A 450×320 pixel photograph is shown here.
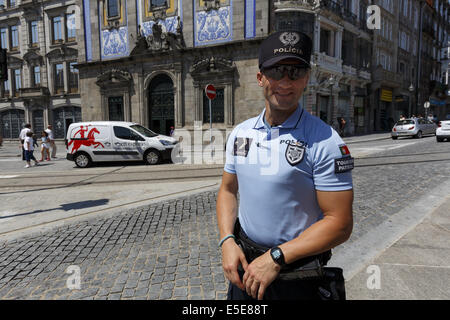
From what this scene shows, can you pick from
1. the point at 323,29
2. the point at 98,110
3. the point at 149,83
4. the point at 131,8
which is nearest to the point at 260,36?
the point at 323,29

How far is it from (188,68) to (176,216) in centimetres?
1683

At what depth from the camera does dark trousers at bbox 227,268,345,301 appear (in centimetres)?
122

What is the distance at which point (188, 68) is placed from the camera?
19812mm

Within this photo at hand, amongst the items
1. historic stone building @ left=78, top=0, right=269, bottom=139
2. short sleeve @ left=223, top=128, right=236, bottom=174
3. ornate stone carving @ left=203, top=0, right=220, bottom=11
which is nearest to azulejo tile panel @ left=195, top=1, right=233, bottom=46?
historic stone building @ left=78, top=0, right=269, bottom=139

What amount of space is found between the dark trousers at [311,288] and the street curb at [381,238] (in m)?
1.69

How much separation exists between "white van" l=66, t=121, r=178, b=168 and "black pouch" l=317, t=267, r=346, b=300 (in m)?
10.3

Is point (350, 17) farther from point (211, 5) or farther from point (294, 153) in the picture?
point (294, 153)

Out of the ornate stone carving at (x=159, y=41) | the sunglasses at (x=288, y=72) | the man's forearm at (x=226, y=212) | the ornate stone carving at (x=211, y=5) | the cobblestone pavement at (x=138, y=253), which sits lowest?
the cobblestone pavement at (x=138, y=253)

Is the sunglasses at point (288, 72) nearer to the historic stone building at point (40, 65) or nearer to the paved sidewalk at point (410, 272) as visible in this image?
the paved sidewalk at point (410, 272)

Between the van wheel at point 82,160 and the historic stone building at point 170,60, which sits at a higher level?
the historic stone building at point 170,60

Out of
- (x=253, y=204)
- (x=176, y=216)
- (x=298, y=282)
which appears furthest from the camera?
(x=176, y=216)

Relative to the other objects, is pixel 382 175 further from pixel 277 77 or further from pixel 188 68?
pixel 188 68

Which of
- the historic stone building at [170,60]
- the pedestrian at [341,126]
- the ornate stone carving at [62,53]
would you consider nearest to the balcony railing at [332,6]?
the historic stone building at [170,60]

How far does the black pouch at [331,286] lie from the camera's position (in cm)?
122
